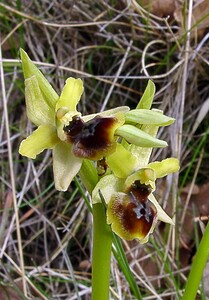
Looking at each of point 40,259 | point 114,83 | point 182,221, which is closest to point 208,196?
point 182,221

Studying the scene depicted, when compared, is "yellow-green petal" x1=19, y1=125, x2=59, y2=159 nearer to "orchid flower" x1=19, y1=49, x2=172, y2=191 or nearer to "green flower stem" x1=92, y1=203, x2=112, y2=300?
"orchid flower" x1=19, y1=49, x2=172, y2=191

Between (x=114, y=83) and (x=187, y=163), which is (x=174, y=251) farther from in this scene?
(x=114, y=83)

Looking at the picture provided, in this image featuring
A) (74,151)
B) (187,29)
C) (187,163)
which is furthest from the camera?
(187,163)

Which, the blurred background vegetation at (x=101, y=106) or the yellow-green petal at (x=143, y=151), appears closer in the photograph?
the yellow-green petal at (x=143, y=151)

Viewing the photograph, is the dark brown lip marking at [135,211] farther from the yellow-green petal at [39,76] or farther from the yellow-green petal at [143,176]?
the yellow-green petal at [39,76]

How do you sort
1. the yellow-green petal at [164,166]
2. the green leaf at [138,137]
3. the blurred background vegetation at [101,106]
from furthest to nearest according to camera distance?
the blurred background vegetation at [101,106] < the yellow-green petal at [164,166] < the green leaf at [138,137]

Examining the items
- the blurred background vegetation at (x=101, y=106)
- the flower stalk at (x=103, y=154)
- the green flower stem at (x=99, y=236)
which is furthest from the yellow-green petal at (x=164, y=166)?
the blurred background vegetation at (x=101, y=106)

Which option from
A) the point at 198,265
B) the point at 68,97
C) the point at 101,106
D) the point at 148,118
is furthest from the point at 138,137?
the point at 101,106
